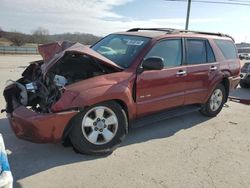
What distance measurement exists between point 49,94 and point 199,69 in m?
3.05

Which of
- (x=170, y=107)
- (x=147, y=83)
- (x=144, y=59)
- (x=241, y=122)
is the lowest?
(x=241, y=122)

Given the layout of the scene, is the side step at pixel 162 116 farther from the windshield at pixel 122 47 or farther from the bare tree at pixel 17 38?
the bare tree at pixel 17 38

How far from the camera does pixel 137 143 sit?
489cm

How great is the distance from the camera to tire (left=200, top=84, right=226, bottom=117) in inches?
259

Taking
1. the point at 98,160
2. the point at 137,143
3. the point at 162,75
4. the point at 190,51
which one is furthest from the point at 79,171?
the point at 190,51

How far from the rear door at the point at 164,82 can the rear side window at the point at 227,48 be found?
1.56 meters

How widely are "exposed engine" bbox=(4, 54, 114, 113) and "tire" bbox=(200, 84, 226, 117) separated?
2.82 meters

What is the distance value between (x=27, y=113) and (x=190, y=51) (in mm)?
3305

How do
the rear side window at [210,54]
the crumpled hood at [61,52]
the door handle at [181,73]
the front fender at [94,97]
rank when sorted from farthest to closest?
the rear side window at [210,54] < the door handle at [181,73] < the crumpled hood at [61,52] < the front fender at [94,97]

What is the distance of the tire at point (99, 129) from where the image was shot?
4164 mm

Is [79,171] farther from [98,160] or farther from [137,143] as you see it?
[137,143]

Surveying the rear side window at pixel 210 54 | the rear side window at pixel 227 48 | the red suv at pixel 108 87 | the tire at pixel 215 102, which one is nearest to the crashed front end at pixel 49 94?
the red suv at pixel 108 87

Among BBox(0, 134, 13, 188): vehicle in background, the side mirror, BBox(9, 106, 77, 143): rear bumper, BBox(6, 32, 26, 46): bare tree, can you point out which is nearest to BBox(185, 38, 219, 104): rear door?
the side mirror

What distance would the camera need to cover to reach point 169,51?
5453mm
